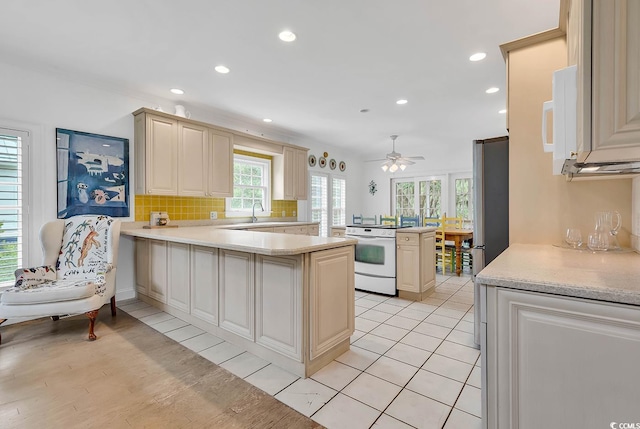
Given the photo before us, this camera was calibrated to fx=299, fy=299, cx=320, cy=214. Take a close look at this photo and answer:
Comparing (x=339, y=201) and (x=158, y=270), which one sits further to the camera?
(x=339, y=201)

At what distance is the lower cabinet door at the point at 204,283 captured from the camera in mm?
2609

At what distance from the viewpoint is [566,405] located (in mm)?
948

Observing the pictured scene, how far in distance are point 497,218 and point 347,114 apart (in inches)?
113

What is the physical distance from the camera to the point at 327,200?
22.3ft

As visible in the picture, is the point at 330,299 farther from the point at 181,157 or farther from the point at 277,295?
the point at 181,157

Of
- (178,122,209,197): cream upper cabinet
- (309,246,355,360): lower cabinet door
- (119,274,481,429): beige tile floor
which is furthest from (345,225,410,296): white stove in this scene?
(178,122,209,197): cream upper cabinet

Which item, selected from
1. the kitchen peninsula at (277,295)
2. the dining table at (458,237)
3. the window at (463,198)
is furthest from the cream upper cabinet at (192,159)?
the window at (463,198)

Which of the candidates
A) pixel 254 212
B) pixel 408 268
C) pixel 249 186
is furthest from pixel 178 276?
pixel 408 268

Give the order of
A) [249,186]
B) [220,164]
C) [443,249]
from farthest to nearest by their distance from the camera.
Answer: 1. [249,186]
2. [443,249]
3. [220,164]

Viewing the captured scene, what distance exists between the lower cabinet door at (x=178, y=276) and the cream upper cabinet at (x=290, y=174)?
252 centimetres

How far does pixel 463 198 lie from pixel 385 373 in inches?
217

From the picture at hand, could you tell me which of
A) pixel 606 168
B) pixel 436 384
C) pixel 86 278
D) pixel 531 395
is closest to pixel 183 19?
pixel 86 278

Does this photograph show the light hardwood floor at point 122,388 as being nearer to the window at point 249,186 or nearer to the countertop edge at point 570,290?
the countertop edge at point 570,290

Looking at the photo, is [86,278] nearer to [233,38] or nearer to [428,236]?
[233,38]
